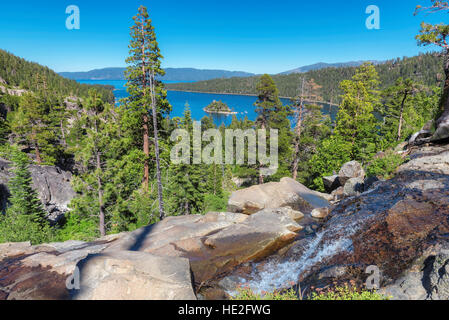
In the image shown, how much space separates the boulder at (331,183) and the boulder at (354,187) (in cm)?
504

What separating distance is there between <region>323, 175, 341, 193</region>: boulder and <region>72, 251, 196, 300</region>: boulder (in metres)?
21.7

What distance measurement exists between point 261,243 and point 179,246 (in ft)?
14.0

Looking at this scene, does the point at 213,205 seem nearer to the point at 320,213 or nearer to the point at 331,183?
the point at 320,213

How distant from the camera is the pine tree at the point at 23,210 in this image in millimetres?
16922

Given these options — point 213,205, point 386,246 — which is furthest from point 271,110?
point 386,246

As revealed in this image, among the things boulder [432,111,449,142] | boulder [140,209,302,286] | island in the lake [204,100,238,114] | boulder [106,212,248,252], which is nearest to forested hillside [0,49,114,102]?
island in the lake [204,100,238,114]

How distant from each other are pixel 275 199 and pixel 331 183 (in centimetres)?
884

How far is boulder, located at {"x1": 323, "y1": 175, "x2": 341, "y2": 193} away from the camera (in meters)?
24.8

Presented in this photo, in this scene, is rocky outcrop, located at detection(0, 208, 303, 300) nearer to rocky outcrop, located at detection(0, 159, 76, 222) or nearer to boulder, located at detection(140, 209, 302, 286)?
boulder, located at detection(140, 209, 302, 286)

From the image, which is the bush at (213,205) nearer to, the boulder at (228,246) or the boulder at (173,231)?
the boulder at (173,231)

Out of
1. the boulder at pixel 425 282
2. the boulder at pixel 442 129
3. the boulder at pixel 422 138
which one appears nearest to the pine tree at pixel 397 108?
the boulder at pixel 422 138

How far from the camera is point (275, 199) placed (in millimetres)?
20359
